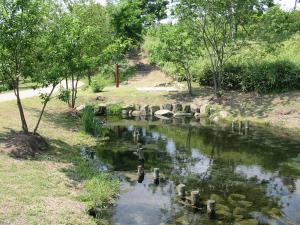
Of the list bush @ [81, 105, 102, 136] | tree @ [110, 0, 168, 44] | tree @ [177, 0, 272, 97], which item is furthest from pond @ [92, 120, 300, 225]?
tree @ [110, 0, 168, 44]

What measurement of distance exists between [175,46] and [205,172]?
71.0 feet

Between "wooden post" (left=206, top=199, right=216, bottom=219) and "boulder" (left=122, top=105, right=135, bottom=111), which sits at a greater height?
"boulder" (left=122, top=105, right=135, bottom=111)

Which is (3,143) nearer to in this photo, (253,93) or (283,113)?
(283,113)

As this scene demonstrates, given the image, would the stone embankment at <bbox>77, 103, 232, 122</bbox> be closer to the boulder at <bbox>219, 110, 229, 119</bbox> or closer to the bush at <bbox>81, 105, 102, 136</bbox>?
the boulder at <bbox>219, 110, 229, 119</bbox>

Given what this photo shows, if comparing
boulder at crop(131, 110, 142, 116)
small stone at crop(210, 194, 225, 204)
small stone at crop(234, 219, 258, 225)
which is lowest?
small stone at crop(234, 219, 258, 225)

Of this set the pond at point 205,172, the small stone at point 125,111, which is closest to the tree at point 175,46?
the small stone at point 125,111

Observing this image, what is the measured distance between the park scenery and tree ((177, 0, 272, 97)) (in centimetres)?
12

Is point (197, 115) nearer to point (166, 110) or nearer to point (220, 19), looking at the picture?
point (166, 110)

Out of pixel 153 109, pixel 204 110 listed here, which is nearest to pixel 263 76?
pixel 204 110

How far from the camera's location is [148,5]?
3113 inches

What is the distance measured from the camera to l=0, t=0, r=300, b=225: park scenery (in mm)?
16547

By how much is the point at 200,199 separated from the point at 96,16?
41051 millimetres

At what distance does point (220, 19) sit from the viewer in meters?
38.7

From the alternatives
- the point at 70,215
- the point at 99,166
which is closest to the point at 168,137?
the point at 99,166
